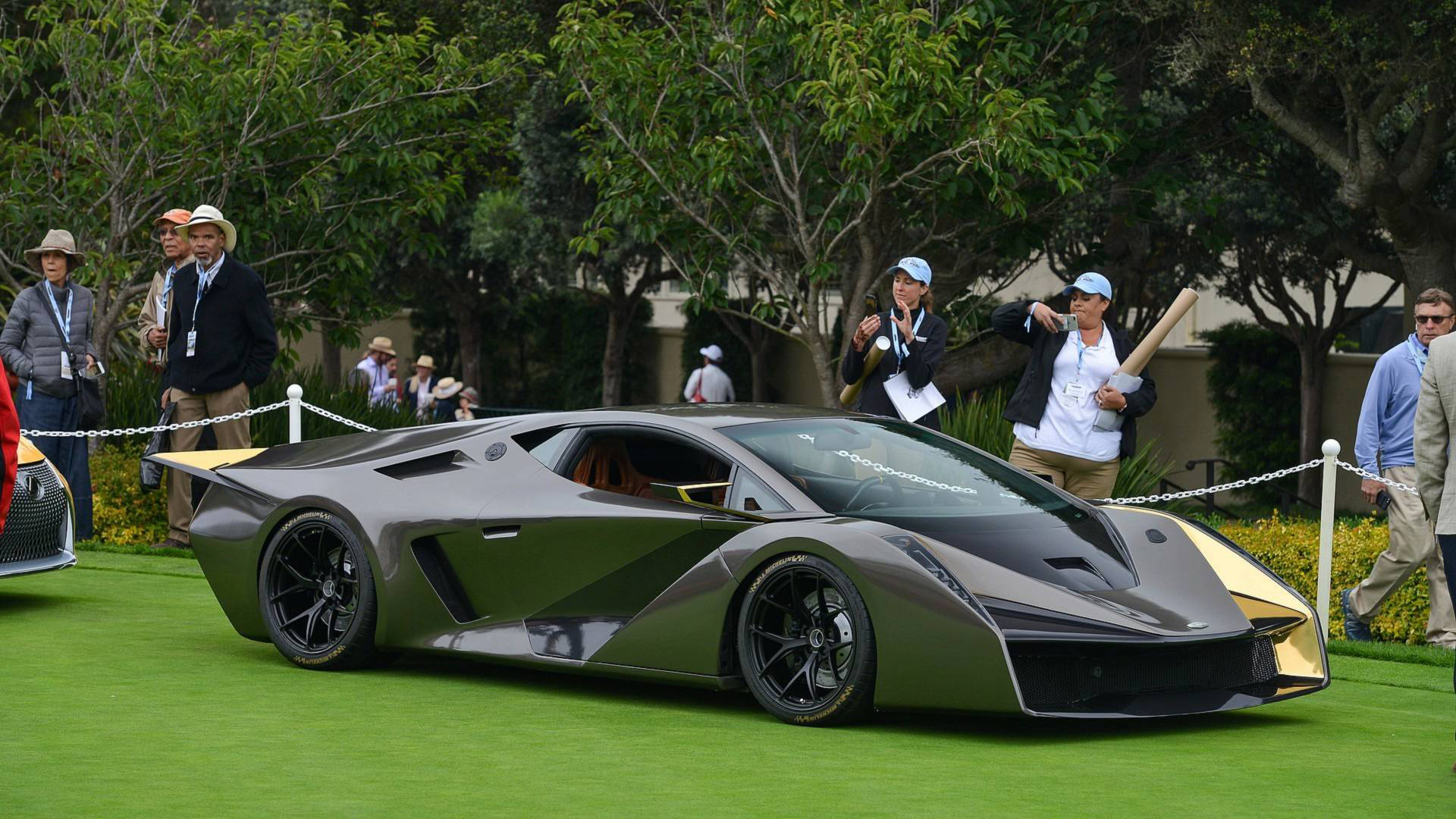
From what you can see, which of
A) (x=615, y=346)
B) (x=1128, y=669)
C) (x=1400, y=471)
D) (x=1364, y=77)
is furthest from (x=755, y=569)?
(x=615, y=346)

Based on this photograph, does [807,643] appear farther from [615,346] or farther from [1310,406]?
[615,346]

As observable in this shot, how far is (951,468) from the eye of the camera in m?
7.62

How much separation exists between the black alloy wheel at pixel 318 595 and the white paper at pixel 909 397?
3436mm

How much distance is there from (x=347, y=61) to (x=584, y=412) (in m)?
8.55

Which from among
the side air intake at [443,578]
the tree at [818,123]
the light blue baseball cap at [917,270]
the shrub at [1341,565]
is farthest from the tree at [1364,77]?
the side air intake at [443,578]

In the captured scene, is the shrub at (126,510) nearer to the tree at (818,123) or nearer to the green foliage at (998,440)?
the tree at (818,123)

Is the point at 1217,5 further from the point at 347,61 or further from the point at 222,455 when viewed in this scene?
the point at 222,455

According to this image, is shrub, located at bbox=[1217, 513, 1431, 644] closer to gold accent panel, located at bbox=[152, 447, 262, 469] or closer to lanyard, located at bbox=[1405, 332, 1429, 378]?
lanyard, located at bbox=[1405, 332, 1429, 378]

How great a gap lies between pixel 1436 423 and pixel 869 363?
166 inches

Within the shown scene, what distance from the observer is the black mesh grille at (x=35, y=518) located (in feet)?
31.2

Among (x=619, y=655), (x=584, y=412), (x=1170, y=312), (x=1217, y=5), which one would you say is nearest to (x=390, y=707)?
(x=619, y=655)

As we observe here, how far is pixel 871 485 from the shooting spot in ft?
23.7

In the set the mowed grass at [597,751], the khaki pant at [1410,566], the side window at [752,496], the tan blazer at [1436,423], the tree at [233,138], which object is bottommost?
the mowed grass at [597,751]

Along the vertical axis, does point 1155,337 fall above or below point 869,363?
above
